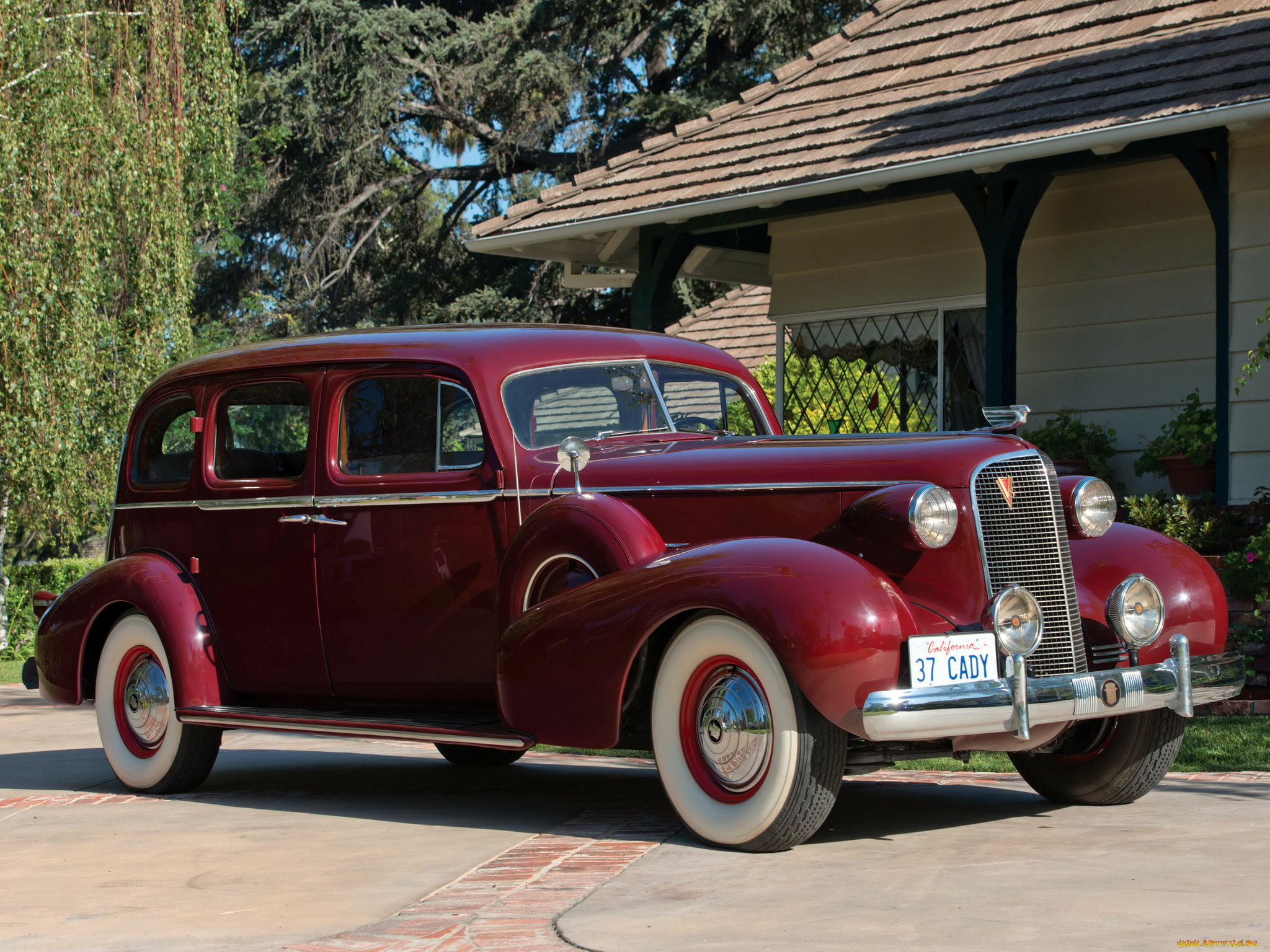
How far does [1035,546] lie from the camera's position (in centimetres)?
519

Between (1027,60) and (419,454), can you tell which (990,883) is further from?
(1027,60)

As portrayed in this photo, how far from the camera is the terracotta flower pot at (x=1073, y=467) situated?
31.7ft

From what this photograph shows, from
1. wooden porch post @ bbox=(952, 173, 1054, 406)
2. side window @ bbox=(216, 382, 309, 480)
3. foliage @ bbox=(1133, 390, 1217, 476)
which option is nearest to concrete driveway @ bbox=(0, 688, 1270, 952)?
side window @ bbox=(216, 382, 309, 480)

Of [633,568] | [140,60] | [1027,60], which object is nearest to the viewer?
[633,568]

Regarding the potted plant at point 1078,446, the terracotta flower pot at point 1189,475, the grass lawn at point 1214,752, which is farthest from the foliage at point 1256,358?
the grass lawn at point 1214,752

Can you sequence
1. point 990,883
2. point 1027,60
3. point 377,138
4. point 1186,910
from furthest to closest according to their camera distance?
point 377,138
point 1027,60
point 990,883
point 1186,910

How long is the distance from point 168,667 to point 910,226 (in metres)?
6.89

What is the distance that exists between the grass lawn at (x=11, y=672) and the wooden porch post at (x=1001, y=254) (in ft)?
29.9

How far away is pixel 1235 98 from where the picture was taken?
332 inches

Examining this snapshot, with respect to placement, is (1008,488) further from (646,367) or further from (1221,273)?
(1221,273)

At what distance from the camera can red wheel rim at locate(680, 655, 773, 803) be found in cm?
480

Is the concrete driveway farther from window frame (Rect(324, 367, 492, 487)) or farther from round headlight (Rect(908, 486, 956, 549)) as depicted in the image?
window frame (Rect(324, 367, 492, 487))

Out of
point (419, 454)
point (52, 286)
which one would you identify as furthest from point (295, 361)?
point (52, 286)

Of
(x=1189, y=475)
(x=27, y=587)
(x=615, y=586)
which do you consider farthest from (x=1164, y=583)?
(x=27, y=587)
